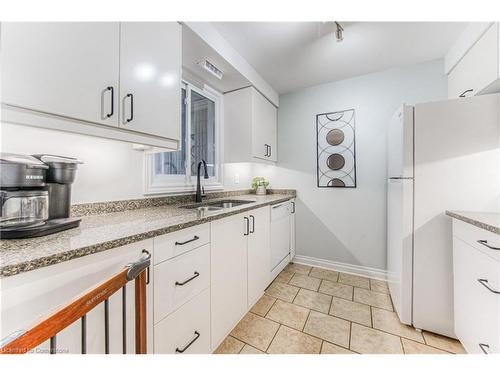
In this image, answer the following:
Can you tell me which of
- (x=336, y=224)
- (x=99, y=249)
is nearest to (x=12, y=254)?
(x=99, y=249)

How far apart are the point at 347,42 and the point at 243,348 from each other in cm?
263

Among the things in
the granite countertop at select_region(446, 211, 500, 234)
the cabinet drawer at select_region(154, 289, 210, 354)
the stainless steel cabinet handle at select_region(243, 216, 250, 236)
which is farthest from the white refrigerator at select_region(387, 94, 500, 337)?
the cabinet drawer at select_region(154, 289, 210, 354)

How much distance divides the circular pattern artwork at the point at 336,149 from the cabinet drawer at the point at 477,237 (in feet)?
3.95

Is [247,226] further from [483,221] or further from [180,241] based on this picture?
[483,221]

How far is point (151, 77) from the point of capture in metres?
1.22

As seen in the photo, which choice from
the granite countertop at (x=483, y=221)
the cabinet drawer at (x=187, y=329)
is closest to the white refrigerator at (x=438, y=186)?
the granite countertop at (x=483, y=221)

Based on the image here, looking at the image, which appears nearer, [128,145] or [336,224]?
[128,145]

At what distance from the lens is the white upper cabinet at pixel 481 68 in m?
1.33

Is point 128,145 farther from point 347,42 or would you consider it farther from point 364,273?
point 364,273

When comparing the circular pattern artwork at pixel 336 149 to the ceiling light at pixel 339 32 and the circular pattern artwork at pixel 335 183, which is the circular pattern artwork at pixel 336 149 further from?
the ceiling light at pixel 339 32

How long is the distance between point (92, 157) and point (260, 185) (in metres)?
2.01

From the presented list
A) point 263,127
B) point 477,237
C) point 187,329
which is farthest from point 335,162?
point 187,329

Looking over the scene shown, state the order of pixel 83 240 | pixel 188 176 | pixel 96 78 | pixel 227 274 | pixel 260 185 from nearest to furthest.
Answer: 1. pixel 83 240
2. pixel 96 78
3. pixel 227 274
4. pixel 188 176
5. pixel 260 185

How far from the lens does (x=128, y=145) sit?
1.45 m
